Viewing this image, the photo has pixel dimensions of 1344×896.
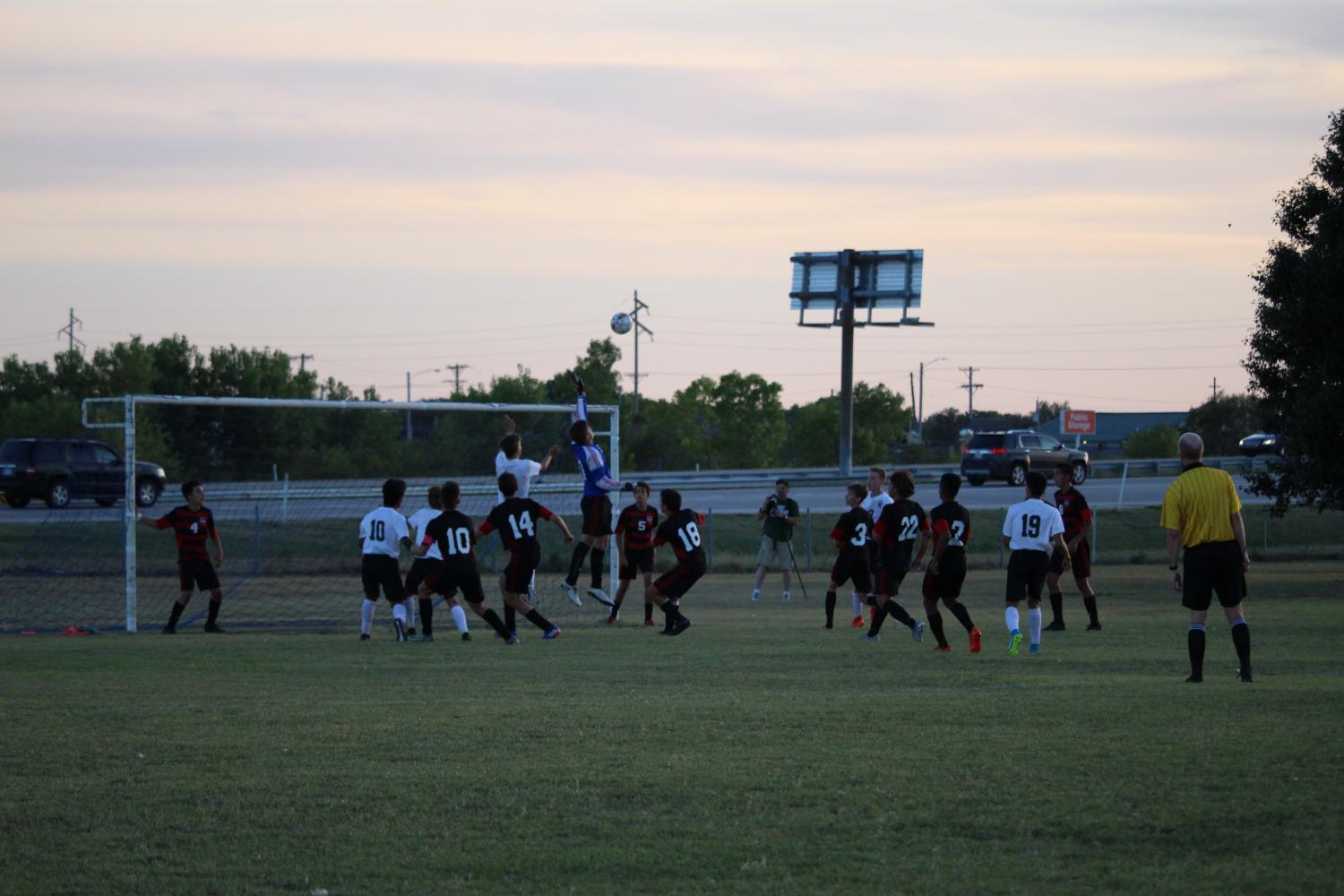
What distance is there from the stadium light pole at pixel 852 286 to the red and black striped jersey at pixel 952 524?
47.1 metres

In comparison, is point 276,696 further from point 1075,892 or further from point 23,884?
point 1075,892

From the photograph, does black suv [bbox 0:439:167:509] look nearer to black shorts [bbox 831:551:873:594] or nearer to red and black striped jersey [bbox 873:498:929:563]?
black shorts [bbox 831:551:873:594]

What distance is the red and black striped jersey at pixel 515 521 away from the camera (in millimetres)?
15789

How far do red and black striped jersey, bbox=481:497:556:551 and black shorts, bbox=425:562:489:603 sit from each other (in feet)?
1.60

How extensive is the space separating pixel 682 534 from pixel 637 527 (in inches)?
83.6

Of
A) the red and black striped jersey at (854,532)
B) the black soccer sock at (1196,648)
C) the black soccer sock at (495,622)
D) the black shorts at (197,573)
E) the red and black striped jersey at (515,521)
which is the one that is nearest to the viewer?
the black soccer sock at (1196,648)

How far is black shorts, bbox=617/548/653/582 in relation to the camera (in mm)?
18312

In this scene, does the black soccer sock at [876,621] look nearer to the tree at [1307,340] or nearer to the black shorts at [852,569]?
the black shorts at [852,569]

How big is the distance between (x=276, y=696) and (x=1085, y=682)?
→ 6303 millimetres

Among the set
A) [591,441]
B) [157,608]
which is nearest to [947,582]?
[591,441]

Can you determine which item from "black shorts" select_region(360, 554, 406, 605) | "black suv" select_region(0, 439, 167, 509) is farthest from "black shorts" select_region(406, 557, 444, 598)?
"black suv" select_region(0, 439, 167, 509)

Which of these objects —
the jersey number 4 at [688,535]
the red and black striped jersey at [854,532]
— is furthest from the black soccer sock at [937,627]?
the red and black striped jersey at [854,532]

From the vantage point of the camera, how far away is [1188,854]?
19.2 ft

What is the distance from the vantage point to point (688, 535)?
54.0 ft
